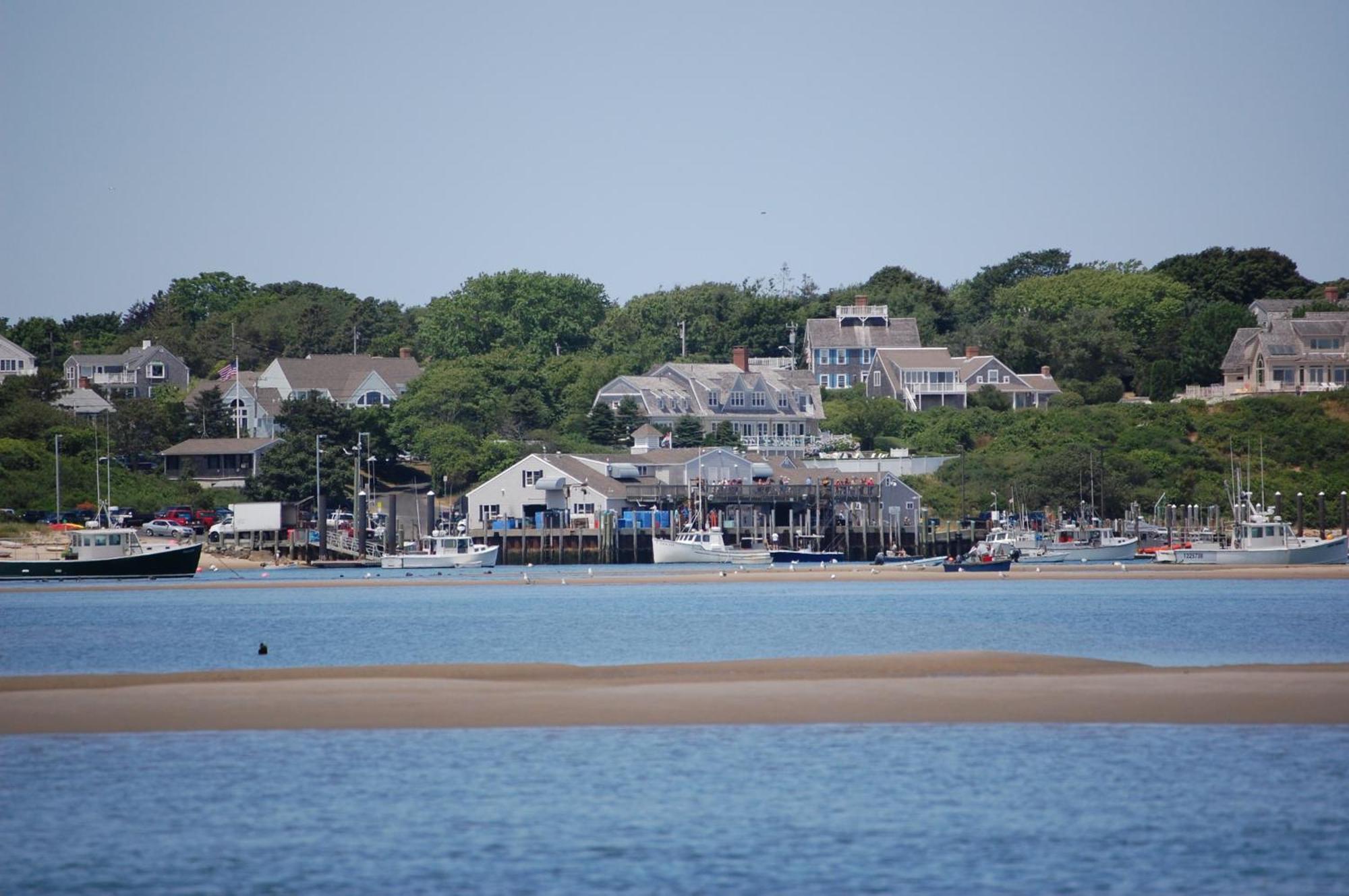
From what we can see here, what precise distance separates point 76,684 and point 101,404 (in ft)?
336

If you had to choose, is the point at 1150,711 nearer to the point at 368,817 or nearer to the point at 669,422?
the point at 368,817

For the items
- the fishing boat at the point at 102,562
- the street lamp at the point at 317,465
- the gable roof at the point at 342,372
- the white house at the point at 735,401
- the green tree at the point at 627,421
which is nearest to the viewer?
the fishing boat at the point at 102,562

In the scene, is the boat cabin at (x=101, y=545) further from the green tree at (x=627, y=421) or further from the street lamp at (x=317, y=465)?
the green tree at (x=627, y=421)

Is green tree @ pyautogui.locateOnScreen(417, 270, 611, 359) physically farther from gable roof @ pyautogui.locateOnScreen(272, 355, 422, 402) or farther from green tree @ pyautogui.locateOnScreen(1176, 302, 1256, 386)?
green tree @ pyautogui.locateOnScreen(1176, 302, 1256, 386)

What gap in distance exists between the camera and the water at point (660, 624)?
3712 centimetres

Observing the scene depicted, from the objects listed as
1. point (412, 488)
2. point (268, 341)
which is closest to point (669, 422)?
point (412, 488)

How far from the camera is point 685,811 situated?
65.0 ft

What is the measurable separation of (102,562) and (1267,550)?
5130cm

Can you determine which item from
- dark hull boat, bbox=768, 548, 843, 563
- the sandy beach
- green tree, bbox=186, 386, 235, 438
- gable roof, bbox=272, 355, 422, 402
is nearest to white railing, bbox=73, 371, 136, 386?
gable roof, bbox=272, 355, 422, 402

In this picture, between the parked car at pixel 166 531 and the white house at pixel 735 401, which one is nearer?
the parked car at pixel 166 531

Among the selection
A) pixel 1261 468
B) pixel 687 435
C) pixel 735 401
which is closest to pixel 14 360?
pixel 687 435

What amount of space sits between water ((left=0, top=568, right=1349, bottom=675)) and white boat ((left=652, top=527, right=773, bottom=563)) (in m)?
17.8

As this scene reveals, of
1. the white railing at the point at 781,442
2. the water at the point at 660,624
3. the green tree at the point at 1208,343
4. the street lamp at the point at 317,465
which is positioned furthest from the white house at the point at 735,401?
the water at the point at 660,624

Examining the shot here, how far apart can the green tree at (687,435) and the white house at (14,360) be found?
5793cm
